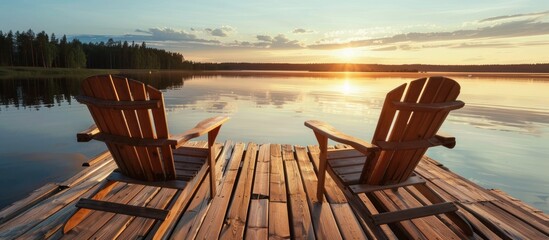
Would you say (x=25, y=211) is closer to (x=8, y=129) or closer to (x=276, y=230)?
(x=276, y=230)

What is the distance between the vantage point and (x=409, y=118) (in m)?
2.34

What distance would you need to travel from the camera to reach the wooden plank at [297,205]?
8.52ft

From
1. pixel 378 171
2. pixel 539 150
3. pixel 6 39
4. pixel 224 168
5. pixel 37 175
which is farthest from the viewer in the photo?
pixel 6 39

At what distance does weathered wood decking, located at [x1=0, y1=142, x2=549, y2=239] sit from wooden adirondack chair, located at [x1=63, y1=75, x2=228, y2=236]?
23 centimetres

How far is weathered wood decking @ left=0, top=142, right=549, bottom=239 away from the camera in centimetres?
256

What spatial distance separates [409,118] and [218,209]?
189cm

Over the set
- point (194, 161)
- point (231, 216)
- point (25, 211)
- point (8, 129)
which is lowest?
point (8, 129)

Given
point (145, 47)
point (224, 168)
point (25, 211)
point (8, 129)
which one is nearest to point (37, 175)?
point (25, 211)

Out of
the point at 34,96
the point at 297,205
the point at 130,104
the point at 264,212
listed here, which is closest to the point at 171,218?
the point at 264,212

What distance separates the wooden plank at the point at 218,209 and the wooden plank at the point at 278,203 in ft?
1.46

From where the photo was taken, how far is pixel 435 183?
386 centimetres

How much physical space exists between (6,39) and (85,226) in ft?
227

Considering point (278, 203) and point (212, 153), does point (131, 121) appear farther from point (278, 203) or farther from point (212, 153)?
point (278, 203)

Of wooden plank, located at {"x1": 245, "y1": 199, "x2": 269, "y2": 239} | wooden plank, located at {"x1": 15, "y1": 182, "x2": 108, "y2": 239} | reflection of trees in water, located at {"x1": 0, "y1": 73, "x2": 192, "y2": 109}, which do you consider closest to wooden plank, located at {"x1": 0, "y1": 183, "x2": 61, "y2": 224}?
wooden plank, located at {"x1": 15, "y1": 182, "x2": 108, "y2": 239}
